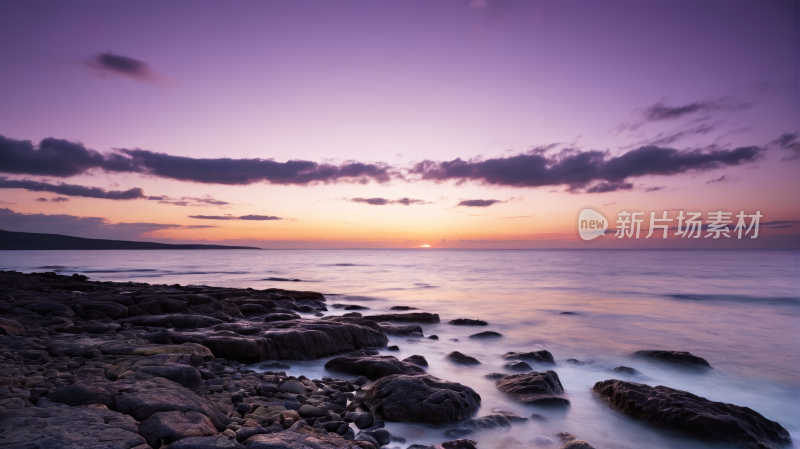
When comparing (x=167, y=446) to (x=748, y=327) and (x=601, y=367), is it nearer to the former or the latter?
(x=601, y=367)

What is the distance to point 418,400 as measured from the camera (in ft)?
17.7


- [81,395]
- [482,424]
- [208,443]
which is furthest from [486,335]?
[81,395]

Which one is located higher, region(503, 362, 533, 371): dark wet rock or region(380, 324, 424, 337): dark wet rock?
region(503, 362, 533, 371): dark wet rock

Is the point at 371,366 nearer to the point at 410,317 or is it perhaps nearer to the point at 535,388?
the point at 535,388

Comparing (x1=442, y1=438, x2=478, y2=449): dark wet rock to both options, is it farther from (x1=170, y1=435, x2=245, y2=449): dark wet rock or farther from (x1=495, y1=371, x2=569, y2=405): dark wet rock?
(x1=170, y1=435, x2=245, y2=449): dark wet rock

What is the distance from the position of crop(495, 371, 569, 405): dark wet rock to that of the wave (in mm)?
22395

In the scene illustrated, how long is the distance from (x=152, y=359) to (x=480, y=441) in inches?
173

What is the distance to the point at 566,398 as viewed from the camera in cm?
674

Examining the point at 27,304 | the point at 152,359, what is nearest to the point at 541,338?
the point at 152,359

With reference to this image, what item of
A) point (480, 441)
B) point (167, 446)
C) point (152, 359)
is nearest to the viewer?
point (167, 446)

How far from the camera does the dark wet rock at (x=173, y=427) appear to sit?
325cm

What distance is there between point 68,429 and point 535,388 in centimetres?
608

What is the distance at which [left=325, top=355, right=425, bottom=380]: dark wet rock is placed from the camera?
698cm

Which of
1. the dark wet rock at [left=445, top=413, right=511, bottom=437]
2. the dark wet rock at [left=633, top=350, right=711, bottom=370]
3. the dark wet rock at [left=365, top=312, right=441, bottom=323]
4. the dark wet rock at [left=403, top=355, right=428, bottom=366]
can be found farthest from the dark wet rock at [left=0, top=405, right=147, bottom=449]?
the dark wet rock at [left=365, top=312, right=441, bottom=323]
